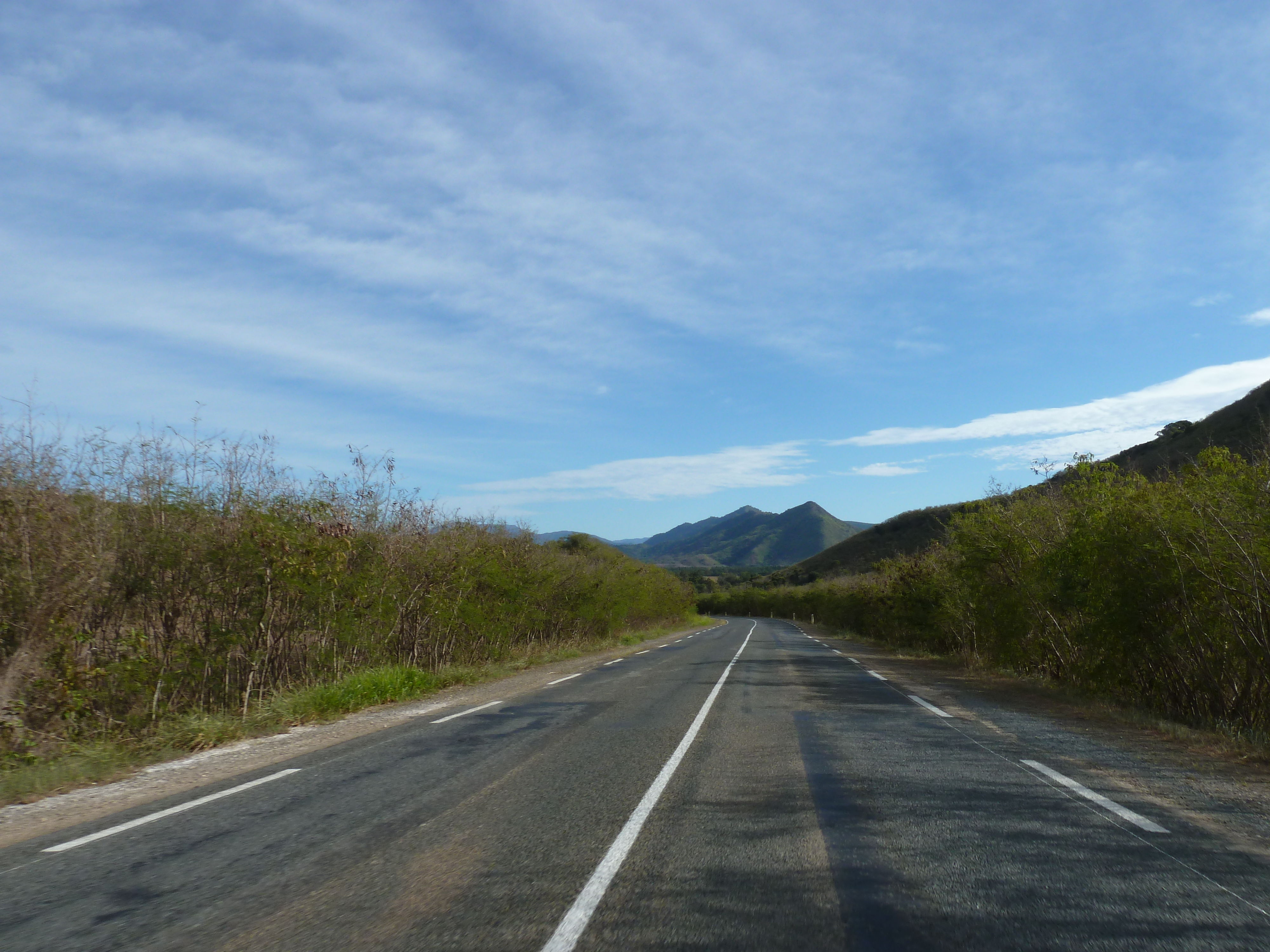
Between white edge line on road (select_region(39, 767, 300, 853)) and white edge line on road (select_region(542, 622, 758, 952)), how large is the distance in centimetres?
362

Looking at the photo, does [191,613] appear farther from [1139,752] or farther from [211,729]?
[1139,752]

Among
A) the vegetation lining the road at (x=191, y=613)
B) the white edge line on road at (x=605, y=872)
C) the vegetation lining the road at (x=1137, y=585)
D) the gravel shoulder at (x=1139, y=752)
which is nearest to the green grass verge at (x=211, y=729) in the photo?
the vegetation lining the road at (x=191, y=613)

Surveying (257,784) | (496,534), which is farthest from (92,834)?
(496,534)

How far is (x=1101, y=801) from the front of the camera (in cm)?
613

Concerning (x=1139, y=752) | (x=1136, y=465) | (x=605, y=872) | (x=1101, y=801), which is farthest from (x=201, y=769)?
(x=1136, y=465)

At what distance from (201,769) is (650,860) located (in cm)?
554

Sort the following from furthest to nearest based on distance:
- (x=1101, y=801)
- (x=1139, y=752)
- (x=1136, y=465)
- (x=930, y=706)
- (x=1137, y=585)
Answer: (x=1136, y=465) < (x=930, y=706) < (x=1137, y=585) < (x=1139, y=752) < (x=1101, y=801)

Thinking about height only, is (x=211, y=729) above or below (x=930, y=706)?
above

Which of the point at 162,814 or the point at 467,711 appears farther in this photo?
the point at 467,711

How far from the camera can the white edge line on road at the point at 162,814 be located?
547 centimetres

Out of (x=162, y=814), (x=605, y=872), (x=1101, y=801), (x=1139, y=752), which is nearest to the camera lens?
(x=605, y=872)

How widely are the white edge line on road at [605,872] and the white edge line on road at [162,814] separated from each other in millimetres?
3620

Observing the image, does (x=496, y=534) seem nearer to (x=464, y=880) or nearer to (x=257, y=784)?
(x=257, y=784)

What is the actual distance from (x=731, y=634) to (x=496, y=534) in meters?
23.1
